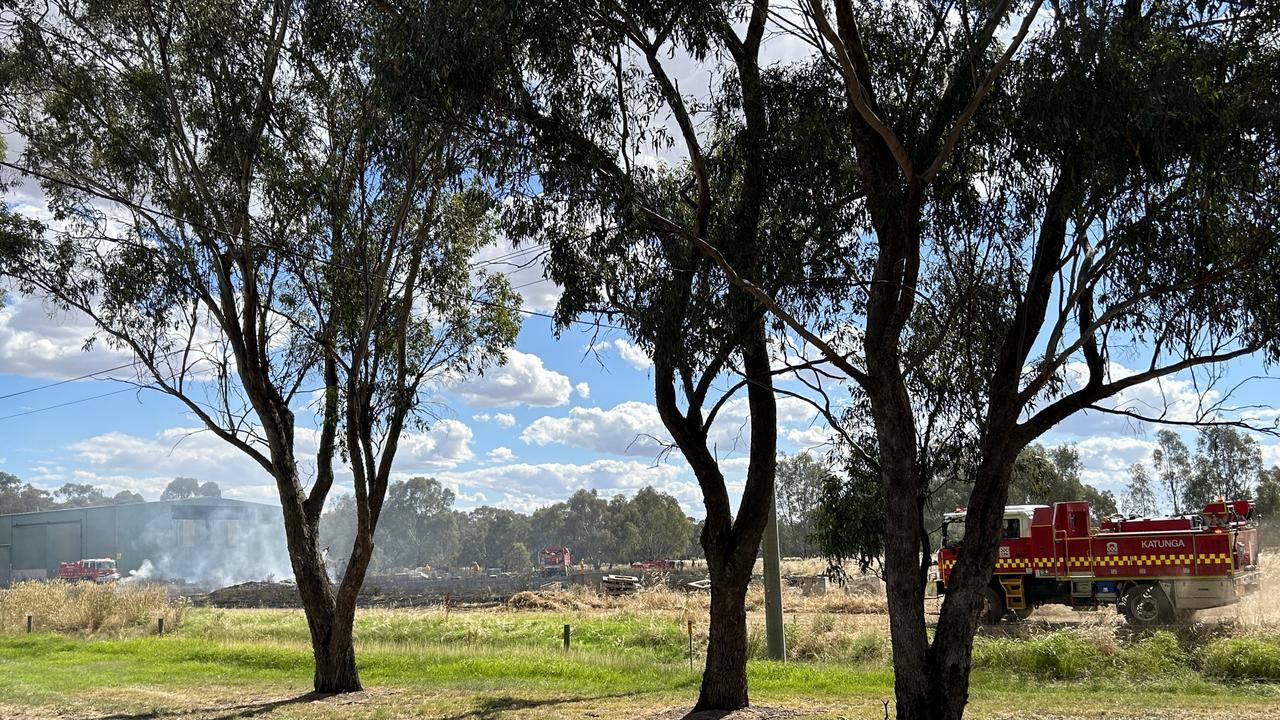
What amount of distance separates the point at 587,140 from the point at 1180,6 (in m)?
5.69

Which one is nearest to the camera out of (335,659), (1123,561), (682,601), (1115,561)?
(335,659)

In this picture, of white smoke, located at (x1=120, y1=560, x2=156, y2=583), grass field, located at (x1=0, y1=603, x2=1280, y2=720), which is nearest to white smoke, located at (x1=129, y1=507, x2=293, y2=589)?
white smoke, located at (x1=120, y1=560, x2=156, y2=583)

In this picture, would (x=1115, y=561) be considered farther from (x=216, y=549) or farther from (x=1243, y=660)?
(x=216, y=549)

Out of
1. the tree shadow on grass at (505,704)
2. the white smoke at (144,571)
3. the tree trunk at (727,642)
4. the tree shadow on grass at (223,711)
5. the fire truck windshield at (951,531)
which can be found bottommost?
the white smoke at (144,571)

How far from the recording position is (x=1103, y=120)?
8.94 metres

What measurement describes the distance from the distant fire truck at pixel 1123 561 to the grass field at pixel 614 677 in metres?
2.93

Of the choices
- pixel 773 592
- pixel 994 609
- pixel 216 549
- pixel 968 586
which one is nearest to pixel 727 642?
pixel 968 586

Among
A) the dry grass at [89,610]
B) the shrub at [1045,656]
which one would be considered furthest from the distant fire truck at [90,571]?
the shrub at [1045,656]

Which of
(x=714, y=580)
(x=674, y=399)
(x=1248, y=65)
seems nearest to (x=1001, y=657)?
(x=714, y=580)

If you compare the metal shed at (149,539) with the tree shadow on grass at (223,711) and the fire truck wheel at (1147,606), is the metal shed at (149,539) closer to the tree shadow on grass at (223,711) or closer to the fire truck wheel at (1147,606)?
the tree shadow on grass at (223,711)

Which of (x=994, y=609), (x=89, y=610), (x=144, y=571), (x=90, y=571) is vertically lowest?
(x=144, y=571)

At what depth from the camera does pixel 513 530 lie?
120875mm

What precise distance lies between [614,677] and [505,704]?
311cm

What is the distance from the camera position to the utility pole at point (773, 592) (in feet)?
57.6
